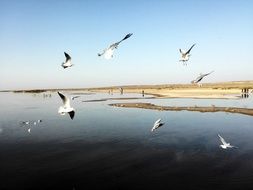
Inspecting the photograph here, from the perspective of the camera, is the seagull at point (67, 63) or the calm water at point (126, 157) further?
the calm water at point (126, 157)

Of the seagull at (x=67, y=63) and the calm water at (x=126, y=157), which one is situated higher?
the seagull at (x=67, y=63)

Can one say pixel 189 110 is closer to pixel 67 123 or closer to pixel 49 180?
pixel 67 123

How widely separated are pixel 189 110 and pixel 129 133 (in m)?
23.2

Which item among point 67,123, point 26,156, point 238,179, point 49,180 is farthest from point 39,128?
point 238,179

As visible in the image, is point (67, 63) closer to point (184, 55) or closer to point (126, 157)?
point (184, 55)

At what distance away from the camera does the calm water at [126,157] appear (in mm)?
18469

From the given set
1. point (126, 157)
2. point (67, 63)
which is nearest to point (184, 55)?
point (67, 63)

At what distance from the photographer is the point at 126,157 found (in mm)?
23656

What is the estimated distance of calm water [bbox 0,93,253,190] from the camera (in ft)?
60.6

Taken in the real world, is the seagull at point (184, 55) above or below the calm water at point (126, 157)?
Answer: above

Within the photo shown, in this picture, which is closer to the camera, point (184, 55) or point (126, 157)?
point (184, 55)

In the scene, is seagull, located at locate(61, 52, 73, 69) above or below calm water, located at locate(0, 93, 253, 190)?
above

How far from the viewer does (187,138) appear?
3027 centimetres

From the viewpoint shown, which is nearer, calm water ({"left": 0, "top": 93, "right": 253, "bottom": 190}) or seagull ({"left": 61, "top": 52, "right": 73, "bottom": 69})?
seagull ({"left": 61, "top": 52, "right": 73, "bottom": 69})
